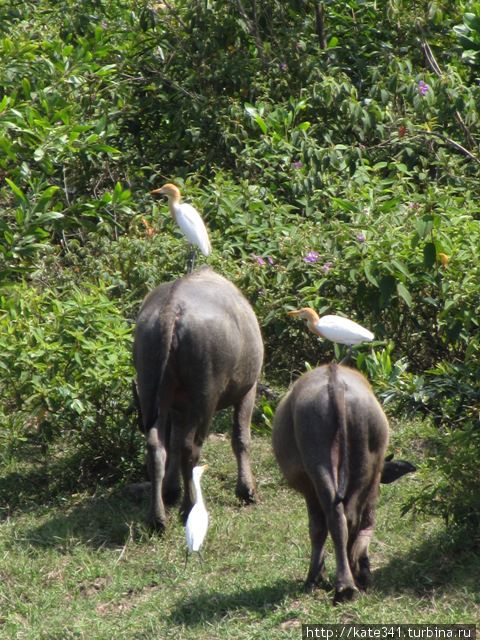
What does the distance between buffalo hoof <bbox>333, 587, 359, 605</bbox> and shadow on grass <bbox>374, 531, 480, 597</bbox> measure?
331 millimetres

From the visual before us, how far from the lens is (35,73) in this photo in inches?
413

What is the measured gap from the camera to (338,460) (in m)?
5.81

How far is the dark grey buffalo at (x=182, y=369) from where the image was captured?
7.09 metres

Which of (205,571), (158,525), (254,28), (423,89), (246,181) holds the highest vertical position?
(423,89)

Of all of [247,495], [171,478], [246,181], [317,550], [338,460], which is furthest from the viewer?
[246,181]

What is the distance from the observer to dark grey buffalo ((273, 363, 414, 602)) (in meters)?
5.75

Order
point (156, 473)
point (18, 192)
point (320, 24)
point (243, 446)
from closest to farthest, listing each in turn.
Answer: point (156, 473) < point (243, 446) < point (18, 192) < point (320, 24)

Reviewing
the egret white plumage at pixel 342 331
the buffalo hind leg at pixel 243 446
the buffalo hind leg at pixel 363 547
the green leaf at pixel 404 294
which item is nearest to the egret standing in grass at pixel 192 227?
the buffalo hind leg at pixel 243 446

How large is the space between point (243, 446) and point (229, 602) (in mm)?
2023

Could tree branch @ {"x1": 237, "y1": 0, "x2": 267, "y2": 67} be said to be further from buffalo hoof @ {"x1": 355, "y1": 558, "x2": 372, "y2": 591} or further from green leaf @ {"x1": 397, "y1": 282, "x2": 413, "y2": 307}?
buffalo hoof @ {"x1": 355, "y1": 558, "x2": 372, "y2": 591}

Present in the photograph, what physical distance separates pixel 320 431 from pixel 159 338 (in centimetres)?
151

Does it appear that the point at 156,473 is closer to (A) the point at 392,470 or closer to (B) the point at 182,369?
(B) the point at 182,369

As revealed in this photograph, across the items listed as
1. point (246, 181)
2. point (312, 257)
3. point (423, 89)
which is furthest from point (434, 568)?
point (423, 89)

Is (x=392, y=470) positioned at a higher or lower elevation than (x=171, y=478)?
higher
